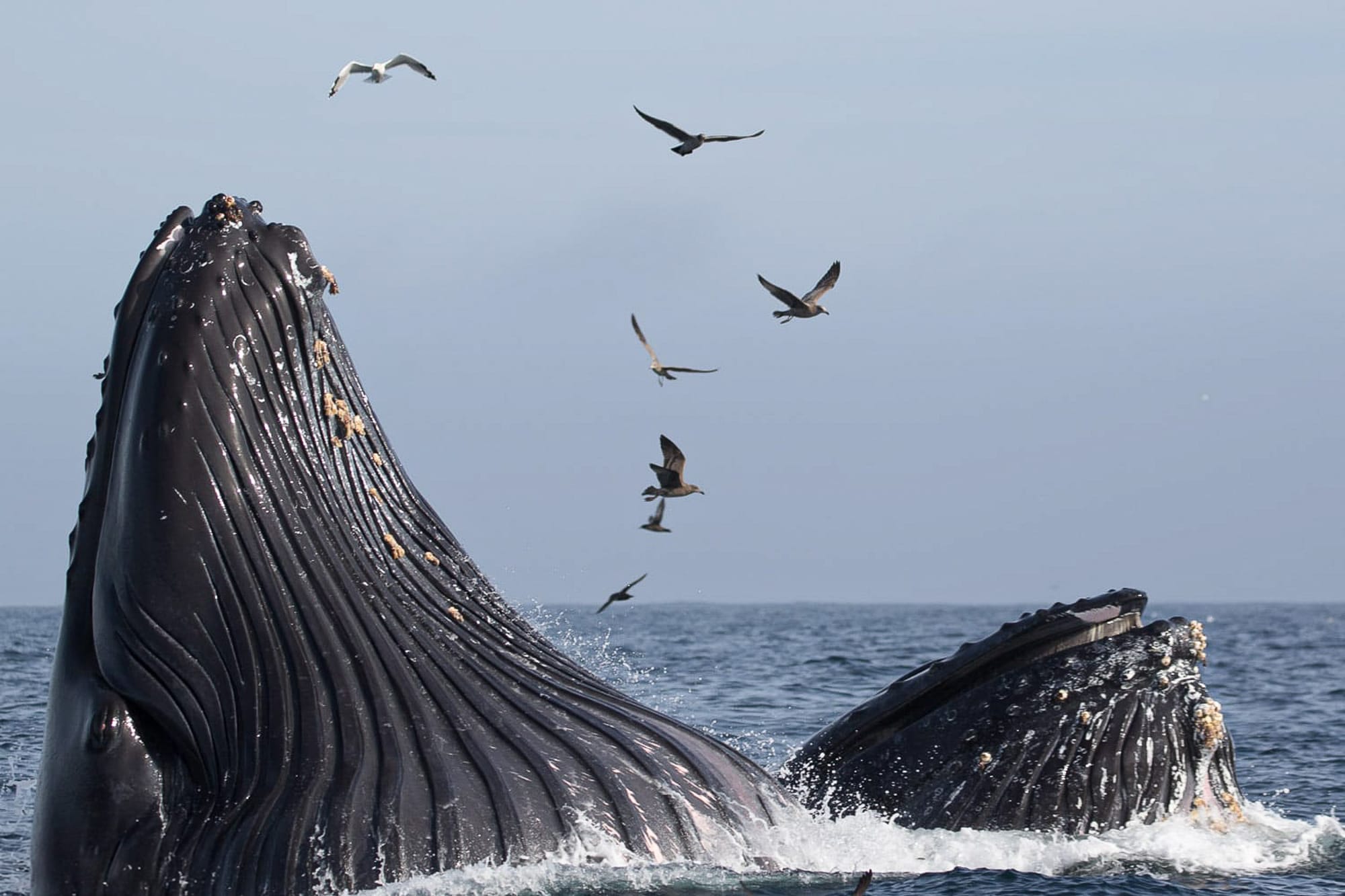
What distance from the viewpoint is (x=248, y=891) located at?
661cm

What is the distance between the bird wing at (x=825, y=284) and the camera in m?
12.9

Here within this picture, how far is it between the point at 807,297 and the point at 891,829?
5016 mm

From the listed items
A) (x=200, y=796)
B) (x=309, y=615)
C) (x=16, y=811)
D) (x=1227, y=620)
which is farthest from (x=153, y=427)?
(x=1227, y=620)

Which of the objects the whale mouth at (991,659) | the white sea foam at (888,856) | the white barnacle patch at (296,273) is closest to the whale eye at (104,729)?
the white sea foam at (888,856)

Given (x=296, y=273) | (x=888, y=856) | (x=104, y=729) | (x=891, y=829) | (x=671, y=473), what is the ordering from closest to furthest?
(x=104, y=729) → (x=296, y=273) → (x=888, y=856) → (x=891, y=829) → (x=671, y=473)

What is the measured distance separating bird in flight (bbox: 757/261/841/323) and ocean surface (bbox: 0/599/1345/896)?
2.77 meters

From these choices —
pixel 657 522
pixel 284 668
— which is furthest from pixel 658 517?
pixel 284 668

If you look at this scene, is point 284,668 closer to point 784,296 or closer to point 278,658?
point 278,658

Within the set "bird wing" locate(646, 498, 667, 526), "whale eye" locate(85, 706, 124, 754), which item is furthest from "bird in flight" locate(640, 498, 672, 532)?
"whale eye" locate(85, 706, 124, 754)

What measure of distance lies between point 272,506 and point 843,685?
18330 mm

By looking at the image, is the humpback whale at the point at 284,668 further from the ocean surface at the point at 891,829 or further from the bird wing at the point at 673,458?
the bird wing at the point at 673,458

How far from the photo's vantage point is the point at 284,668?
23.1 ft

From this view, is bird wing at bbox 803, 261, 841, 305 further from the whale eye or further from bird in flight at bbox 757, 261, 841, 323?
the whale eye

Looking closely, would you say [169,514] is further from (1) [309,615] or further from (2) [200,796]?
(2) [200,796]
